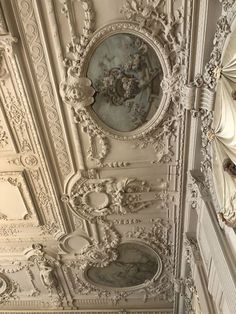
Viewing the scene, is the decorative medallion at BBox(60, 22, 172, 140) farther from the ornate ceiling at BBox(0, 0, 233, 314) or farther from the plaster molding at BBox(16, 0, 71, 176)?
the plaster molding at BBox(16, 0, 71, 176)

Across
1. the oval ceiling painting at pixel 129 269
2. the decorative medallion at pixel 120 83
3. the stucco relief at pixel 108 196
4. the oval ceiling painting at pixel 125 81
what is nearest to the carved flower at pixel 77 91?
the decorative medallion at pixel 120 83

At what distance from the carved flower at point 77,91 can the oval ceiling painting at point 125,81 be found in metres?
0.12

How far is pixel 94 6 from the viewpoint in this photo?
195 inches

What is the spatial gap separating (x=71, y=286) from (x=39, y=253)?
6.40 ft

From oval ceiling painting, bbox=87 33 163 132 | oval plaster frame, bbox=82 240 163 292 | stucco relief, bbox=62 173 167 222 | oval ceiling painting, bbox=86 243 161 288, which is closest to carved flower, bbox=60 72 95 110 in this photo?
oval ceiling painting, bbox=87 33 163 132

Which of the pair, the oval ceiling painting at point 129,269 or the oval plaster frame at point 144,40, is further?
the oval ceiling painting at point 129,269

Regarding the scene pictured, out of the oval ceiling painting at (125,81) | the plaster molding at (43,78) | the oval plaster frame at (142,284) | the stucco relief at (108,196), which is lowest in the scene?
the oval plaster frame at (142,284)

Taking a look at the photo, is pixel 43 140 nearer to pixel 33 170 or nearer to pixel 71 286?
pixel 33 170

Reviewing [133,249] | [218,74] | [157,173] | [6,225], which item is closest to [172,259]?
[133,249]

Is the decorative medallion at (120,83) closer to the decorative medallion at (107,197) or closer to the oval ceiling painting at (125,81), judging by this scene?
the oval ceiling painting at (125,81)

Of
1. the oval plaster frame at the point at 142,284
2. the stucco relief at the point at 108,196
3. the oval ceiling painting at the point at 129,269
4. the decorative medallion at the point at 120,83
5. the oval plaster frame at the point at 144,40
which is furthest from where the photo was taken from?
the oval ceiling painting at the point at 129,269

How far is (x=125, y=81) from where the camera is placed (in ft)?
18.6

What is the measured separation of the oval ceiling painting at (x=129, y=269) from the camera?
9070 millimetres

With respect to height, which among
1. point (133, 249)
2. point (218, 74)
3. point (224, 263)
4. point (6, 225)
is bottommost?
point (224, 263)
